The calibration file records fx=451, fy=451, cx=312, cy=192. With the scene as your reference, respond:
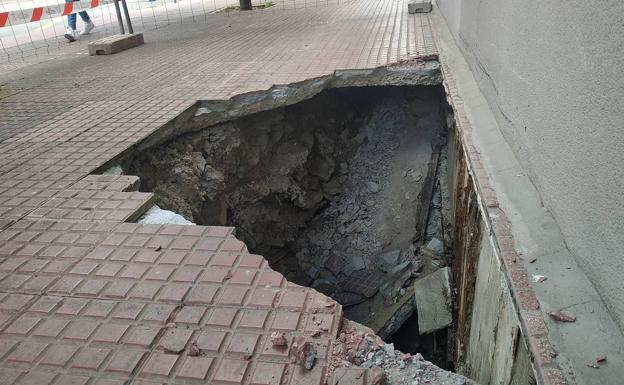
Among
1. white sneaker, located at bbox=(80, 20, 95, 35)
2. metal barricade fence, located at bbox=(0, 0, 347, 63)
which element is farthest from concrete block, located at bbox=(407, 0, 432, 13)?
white sneaker, located at bbox=(80, 20, 95, 35)

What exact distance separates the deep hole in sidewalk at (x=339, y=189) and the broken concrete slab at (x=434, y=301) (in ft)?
0.82

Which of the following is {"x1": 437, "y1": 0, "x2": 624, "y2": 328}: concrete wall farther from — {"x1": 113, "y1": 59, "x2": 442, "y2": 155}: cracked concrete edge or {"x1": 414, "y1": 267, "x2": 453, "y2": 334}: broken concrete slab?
{"x1": 113, "y1": 59, "x2": 442, "y2": 155}: cracked concrete edge

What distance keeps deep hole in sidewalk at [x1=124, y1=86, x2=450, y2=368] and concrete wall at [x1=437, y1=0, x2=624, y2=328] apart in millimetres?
2887

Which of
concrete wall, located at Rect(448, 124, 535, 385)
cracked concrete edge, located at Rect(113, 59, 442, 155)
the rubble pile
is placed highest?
cracked concrete edge, located at Rect(113, 59, 442, 155)

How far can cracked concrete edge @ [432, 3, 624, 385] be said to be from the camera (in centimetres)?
164

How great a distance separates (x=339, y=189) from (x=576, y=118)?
5184 mm

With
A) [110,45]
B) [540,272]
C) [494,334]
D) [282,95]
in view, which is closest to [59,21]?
[110,45]

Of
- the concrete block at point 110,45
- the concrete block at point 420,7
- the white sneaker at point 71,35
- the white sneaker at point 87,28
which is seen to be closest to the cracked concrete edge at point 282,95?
the concrete block at point 420,7

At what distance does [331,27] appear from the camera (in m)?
9.01

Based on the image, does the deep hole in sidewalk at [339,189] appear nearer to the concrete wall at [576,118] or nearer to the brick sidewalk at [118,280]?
the brick sidewalk at [118,280]

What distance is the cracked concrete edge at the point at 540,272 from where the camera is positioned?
5.40ft

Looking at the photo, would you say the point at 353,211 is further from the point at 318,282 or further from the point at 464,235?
the point at 464,235

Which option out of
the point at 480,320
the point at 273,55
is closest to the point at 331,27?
the point at 273,55

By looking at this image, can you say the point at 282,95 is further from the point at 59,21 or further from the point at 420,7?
the point at 59,21
